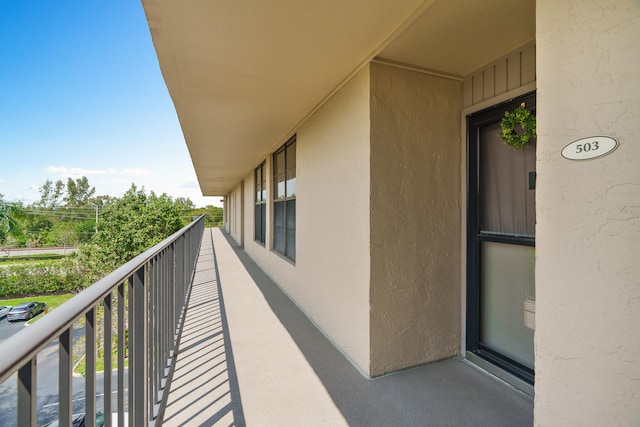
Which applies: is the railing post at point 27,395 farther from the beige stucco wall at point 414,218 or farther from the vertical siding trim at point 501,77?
the vertical siding trim at point 501,77

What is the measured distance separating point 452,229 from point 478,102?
3.38ft

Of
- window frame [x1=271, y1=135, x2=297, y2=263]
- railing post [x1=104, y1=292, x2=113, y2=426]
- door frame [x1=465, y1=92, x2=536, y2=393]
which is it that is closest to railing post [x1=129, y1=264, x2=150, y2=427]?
railing post [x1=104, y1=292, x2=113, y2=426]

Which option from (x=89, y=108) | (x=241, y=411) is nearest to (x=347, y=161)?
(x=241, y=411)

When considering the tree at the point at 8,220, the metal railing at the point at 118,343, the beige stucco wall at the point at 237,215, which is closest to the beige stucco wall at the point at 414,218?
the metal railing at the point at 118,343

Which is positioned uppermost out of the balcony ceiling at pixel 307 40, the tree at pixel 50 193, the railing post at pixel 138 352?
the tree at pixel 50 193

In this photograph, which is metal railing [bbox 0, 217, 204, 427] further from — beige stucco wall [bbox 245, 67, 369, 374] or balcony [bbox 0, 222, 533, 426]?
beige stucco wall [bbox 245, 67, 369, 374]

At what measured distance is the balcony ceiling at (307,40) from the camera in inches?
62.6

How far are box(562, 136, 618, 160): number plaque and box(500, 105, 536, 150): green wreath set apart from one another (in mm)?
1001

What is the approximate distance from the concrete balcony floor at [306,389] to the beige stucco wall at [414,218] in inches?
9.4

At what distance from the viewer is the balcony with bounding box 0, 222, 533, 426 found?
1754 mm

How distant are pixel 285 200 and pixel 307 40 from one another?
121 inches

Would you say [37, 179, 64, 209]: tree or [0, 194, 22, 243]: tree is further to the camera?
[37, 179, 64, 209]: tree

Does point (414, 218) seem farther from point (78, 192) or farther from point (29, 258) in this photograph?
point (78, 192)

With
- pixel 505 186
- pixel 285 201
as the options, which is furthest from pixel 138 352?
pixel 285 201
